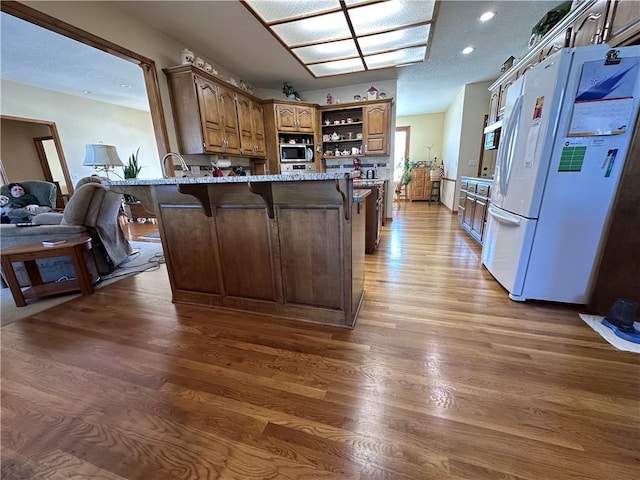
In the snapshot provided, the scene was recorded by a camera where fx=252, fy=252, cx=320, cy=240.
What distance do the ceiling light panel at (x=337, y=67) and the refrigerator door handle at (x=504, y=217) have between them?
2880 millimetres

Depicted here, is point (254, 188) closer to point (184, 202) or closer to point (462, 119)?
point (184, 202)

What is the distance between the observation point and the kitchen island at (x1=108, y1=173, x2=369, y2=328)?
165cm

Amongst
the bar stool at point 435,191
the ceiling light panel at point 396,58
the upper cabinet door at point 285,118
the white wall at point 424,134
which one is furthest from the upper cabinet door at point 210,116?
the white wall at point 424,134

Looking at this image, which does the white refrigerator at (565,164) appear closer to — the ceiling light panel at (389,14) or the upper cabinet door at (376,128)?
the ceiling light panel at (389,14)

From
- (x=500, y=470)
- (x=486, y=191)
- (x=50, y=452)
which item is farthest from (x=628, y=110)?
(x=50, y=452)

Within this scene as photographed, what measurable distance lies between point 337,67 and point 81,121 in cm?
579

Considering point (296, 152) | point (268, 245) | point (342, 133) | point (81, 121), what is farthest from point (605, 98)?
point (81, 121)

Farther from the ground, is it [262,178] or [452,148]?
[452,148]

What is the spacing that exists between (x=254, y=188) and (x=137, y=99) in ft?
21.1

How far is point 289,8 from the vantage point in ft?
8.05

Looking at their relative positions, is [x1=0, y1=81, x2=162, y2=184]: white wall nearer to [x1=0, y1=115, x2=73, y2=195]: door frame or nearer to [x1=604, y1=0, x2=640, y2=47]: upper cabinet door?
[x1=0, y1=115, x2=73, y2=195]: door frame

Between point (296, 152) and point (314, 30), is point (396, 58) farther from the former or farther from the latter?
point (296, 152)

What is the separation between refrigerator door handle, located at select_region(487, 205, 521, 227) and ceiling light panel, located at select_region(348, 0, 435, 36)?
2.08 meters

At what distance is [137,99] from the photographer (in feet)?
19.4
